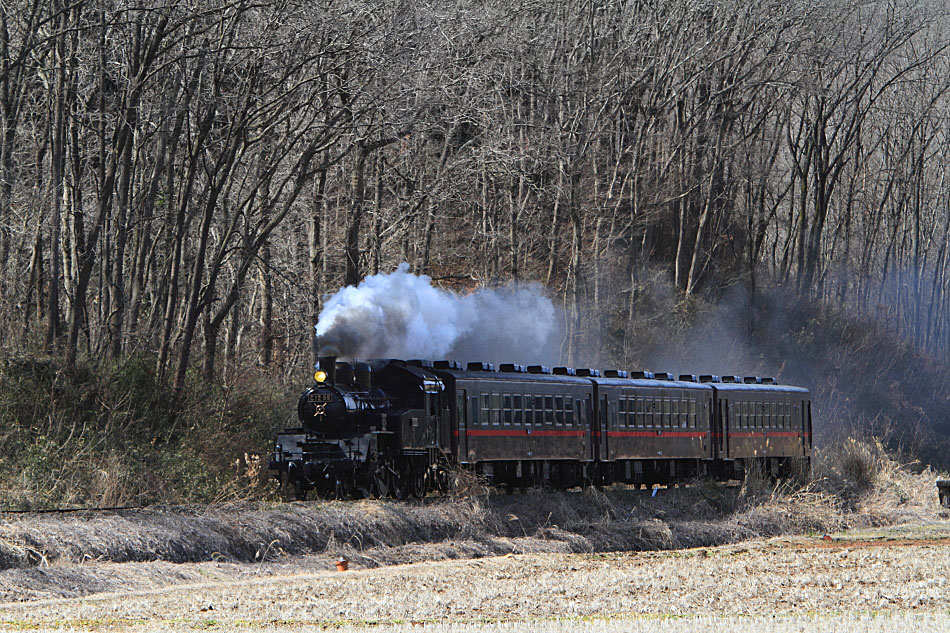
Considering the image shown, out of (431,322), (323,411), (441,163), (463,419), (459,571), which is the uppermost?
(441,163)

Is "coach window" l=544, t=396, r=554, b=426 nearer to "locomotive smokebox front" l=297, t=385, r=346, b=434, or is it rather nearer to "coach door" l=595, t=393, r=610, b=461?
"coach door" l=595, t=393, r=610, b=461

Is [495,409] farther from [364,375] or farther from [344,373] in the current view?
[344,373]

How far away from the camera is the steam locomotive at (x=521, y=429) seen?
70.8ft

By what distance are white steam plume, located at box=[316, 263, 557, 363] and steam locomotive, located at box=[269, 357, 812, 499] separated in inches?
63.3

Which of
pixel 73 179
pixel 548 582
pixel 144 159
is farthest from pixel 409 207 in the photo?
pixel 548 582

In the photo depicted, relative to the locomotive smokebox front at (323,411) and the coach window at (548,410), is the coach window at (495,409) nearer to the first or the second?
the coach window at (548,410)

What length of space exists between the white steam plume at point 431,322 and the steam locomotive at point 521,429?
1.61 m

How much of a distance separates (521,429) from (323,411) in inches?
198

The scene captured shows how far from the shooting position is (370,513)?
1941 cm

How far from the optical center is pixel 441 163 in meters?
32.7

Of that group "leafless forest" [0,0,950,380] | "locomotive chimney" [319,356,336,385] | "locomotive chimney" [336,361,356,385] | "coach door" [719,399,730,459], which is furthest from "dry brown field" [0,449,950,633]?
"coach door" [719,399,730,459]

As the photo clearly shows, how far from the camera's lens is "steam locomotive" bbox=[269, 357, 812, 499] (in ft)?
70.8

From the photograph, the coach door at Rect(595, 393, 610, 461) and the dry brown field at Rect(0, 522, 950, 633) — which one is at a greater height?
the coach door at Rect(595, 393, 610, 461)

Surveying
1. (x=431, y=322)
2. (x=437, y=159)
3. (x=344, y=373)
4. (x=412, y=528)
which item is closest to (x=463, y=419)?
(x=344, y=373)
